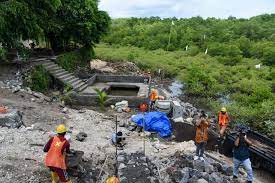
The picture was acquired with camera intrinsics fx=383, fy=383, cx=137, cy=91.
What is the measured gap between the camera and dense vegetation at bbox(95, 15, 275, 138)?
874 inches

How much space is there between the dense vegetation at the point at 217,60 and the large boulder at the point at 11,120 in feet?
34.5

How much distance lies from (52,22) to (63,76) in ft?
10.5

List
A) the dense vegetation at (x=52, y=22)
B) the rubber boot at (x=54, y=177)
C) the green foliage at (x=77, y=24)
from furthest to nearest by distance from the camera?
the green foliage at (x=77, y=24) < the dense vegetation at (x=52, y=22) < the rubber boot at (x=54, y=177)

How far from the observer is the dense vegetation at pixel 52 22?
1758 centimetres

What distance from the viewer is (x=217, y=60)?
43000mm

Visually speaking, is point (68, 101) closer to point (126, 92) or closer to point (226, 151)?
point (126, 92)

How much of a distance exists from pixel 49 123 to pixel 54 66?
8.93 m

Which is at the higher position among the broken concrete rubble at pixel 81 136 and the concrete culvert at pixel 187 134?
the broken concrete rubble at pixel 81 136

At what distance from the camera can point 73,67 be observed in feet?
85.7

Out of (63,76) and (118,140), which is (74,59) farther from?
(118,140)

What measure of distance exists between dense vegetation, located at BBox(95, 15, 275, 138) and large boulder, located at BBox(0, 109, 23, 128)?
1052 centimetres

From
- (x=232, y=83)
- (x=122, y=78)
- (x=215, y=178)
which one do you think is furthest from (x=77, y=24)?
(x=215, y=178)

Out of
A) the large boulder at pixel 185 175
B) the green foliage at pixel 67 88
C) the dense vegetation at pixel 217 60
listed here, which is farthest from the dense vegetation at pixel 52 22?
the large boulder at pixel 185 175

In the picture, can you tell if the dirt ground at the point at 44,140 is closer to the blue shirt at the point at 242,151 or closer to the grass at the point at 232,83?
the blue shirt at the point at 242,151
